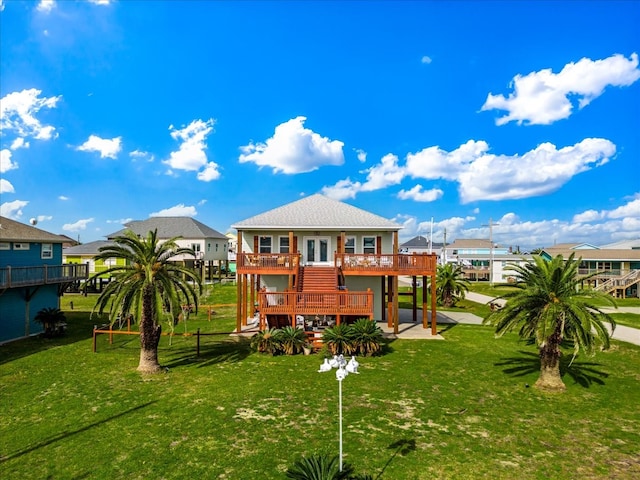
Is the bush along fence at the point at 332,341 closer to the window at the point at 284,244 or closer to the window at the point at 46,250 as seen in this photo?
the window at the point at 284,244

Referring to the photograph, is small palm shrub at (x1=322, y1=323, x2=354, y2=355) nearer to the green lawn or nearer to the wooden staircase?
the green lawn

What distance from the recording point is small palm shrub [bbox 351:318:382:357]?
1669 cm

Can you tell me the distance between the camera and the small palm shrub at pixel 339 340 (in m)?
16.6

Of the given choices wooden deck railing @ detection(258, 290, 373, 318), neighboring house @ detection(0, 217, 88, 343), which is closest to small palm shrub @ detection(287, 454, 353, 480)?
wooden deck railing @ detection(258, 290, 373, 318)

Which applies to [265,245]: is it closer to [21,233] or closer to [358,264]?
[358,264]

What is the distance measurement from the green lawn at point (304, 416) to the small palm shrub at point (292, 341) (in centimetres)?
68

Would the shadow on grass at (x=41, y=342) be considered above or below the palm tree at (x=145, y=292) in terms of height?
below

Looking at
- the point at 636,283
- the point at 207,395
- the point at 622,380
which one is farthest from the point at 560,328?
the point at 636,283

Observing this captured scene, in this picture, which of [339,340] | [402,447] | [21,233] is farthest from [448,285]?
[21,233]

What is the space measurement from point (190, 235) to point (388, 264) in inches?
1435

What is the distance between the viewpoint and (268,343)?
17.2 meters

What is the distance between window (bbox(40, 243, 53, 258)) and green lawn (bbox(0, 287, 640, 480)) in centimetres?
812

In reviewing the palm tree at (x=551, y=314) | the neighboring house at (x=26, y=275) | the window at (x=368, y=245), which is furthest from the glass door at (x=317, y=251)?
the neighboring house at (x=26, y=275)

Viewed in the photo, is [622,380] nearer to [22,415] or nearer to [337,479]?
[337,479]
